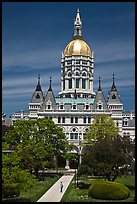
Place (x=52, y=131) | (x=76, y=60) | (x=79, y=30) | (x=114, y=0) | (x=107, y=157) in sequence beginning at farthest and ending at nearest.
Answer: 1. (x=79, y=30)
2. (x=76, y=60)
3. (x=52, y=131)
4. (x=107, y=157)
5. (x=114, y=0)

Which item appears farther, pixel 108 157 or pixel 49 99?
pixel 49 99

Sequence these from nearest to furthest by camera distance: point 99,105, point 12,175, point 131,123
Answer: point 12,175, point 99,105, point 131,123

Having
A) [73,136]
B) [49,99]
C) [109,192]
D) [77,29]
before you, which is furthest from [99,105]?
[109,192]

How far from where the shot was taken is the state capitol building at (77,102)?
191 ft

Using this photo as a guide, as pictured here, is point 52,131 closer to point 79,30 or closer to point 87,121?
point 87,121

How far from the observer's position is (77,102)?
61250mm

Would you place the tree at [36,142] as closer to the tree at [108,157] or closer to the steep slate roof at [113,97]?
the tree at [108,157]

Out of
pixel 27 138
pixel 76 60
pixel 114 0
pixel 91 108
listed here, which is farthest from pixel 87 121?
pixel 114 0

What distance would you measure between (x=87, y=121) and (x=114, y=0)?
5312cm

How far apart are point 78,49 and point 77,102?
1713 centimetres

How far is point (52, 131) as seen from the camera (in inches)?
1480

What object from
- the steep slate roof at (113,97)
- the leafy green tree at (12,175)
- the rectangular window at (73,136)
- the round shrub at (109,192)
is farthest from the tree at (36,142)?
the steep slate roof at (113,97)

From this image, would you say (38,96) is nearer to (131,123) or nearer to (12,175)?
(131,123)

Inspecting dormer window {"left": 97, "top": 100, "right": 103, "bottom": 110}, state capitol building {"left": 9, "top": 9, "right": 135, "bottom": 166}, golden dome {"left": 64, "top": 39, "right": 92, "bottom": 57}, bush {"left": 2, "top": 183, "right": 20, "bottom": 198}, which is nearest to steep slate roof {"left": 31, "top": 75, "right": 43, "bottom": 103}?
state capitol building {"left": 9, "top": 9, "right": 135, "bottom": 166}
